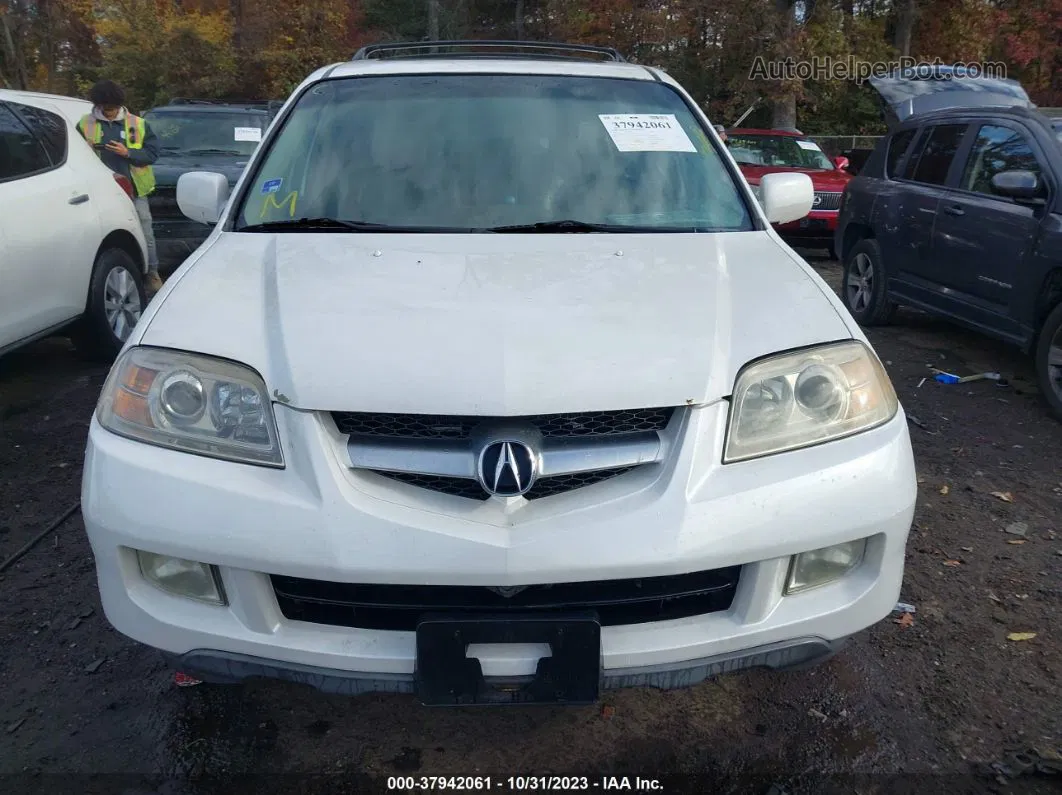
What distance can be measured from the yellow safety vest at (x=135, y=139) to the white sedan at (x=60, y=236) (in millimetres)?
372

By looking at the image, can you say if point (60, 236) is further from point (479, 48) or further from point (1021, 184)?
point (1021, 184)

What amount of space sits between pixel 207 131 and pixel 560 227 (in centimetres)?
766

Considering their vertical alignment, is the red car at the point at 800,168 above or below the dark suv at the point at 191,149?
below

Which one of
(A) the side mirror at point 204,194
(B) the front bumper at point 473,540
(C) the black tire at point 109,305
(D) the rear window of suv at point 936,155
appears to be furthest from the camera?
(D) the rear window of suv at point 936,155

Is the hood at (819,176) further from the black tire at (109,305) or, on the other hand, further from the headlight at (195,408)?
the headlight at (195,408)

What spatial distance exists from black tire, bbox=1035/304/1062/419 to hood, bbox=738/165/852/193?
644 cm

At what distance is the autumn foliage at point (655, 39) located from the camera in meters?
21.2

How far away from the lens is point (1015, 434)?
4707 millimetres

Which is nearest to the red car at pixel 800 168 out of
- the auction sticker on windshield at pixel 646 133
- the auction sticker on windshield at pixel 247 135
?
the auction sticker on windshield at pixel 247 135

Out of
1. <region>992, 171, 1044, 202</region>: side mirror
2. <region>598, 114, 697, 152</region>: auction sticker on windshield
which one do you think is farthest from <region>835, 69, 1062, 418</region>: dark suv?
<region>598, 114, 697, 152</region>: auction sticker on windshield

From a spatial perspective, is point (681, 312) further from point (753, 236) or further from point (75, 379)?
point (75, 379)

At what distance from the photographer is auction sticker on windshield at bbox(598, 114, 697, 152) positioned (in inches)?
122

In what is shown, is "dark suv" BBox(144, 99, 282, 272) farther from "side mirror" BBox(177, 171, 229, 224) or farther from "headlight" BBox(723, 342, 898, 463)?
"headlight" BBox(723, 342, 898, 463)

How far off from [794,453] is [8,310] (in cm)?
425
